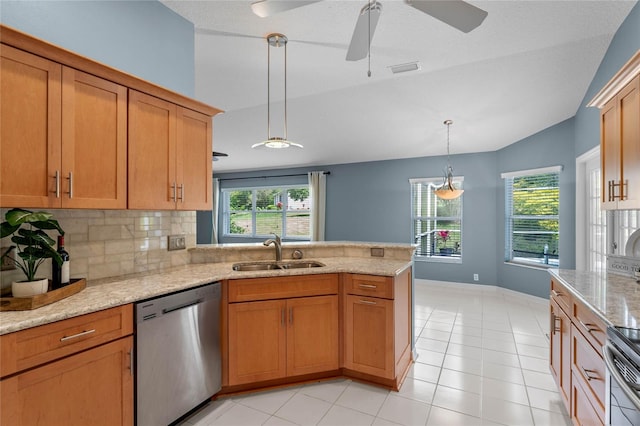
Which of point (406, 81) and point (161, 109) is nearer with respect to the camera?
point (161, 109)

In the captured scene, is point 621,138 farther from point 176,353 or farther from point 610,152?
point 176,353

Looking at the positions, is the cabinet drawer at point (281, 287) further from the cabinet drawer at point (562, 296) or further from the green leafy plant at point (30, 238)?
the cabinet drawer at point (562, 296)

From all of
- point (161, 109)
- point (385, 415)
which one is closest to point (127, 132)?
point (161, 109)

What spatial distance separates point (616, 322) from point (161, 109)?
2797 mm

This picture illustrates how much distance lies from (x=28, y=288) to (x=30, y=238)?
0.25m

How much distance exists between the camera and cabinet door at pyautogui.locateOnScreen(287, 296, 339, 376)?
2432mm

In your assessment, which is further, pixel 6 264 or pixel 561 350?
pixel 561 350

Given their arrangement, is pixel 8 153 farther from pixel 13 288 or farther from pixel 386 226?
pixel 386 226

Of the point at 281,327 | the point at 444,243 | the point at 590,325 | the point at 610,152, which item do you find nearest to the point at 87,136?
the point at 281,327

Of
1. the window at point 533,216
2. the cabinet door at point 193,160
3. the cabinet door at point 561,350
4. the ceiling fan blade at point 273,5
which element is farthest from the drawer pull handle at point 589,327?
the window at point 533,216

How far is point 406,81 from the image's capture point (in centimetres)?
364

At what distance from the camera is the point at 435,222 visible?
6098 millimetres

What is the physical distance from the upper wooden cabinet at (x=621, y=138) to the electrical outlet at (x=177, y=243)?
3198mm

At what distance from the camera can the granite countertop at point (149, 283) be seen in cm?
140
